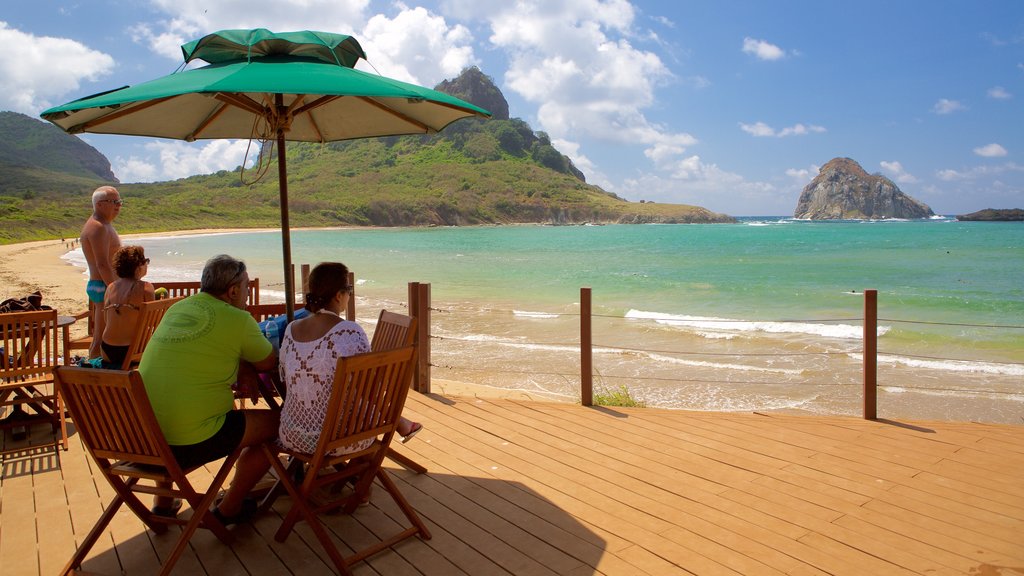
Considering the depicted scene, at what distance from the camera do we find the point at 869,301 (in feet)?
14.4

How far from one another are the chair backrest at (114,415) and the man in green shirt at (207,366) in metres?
0.12

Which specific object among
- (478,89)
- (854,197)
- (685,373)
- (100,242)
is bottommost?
(685,373)

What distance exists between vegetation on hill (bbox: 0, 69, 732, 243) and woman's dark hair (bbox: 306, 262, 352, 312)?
48.7 meters

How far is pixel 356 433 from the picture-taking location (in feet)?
8.30

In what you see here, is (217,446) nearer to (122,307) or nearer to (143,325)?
(143,325)

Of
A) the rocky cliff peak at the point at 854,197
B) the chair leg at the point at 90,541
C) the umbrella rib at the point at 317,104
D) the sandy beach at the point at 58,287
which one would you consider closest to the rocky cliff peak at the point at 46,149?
the sandy beach at the point at 58,287

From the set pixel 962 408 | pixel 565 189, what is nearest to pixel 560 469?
pixel 962 408

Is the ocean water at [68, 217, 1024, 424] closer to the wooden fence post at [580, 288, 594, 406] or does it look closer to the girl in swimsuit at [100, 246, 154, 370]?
the wooden fence post at [580, 288, 594, 406]

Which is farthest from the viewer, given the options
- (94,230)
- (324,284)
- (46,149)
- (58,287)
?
(46,149)

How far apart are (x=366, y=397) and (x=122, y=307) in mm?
2023

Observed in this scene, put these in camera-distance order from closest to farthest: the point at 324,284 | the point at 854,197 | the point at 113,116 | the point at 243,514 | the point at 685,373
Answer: the point at 324,284 < the point at 243,514 < the point at 113,116 < the point at 685,373 < the point at 854,197

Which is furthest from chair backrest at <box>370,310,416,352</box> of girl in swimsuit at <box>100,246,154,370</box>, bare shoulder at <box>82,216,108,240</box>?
bare shoulder at <box>82,216,108,240</box>

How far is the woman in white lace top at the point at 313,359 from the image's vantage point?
101 inches

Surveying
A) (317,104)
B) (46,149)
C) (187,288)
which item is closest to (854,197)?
(187,288)
